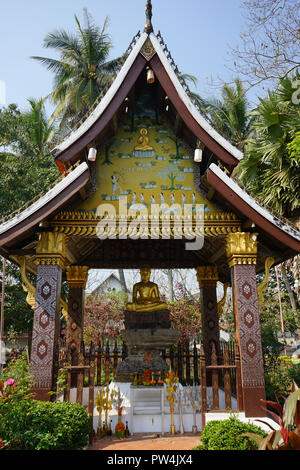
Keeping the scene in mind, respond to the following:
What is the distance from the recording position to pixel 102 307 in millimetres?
23453

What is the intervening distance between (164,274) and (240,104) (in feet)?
45.7

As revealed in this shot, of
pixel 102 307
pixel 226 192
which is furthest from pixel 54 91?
pixel 226 192

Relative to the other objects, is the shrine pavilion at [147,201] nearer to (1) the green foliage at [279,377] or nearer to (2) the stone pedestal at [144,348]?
(2) the stone pedestal at [144,348]

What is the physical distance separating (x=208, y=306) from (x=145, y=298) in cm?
189

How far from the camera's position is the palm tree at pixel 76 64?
84.3ft

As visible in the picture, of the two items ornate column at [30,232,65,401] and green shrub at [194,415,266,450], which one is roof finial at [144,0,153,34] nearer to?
ornate column at [30,232,65,401]

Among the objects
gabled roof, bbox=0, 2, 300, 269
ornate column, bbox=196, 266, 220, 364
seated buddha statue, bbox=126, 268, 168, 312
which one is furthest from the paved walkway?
gabled roof, bbox=0, 2, 300, 269

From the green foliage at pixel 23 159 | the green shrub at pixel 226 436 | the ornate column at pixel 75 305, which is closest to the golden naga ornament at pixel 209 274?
the ornate column at pixel 75 305

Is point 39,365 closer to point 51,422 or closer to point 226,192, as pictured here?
point 51,422

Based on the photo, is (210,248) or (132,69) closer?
(132,69)

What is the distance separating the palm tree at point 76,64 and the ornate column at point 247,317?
64.8 ft

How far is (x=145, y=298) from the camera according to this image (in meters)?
11.3

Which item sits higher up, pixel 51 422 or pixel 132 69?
pixel 132 69

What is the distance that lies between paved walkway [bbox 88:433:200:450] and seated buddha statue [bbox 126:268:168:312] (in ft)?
13.1
